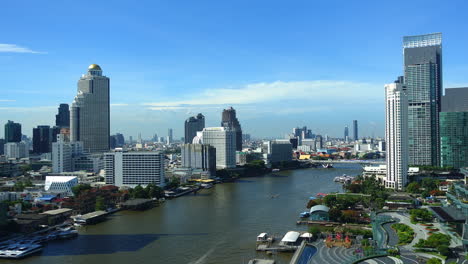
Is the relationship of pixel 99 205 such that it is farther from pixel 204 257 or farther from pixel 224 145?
pixel 224 145

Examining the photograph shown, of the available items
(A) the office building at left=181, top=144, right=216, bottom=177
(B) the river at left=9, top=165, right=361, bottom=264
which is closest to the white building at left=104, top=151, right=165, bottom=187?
(B) the river at left=9, top=165, right=361, bottom=264

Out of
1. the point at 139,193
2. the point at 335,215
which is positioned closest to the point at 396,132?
the point at 335,215

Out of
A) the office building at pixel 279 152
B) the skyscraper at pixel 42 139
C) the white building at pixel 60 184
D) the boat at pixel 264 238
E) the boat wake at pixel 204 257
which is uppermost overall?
the skyscraper at pixel 42 139

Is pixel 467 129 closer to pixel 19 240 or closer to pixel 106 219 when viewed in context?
pixel 106 219

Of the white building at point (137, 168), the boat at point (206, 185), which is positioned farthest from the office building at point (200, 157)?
the white building at point (137, 168)

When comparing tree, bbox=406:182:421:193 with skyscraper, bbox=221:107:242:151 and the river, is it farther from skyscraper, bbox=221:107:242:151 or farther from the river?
skyscraper, bbox=221:107:242:151

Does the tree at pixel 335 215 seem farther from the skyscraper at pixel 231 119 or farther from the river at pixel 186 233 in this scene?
the skyscraper at pixel 231 119
